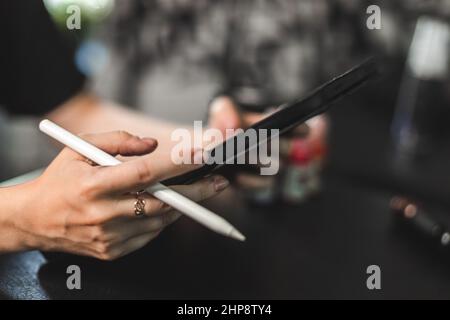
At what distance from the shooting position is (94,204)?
51 cm

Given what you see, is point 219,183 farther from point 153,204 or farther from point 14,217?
point 14,217

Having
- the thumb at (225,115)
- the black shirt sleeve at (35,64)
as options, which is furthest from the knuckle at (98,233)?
the black shirt sleeve at (35,64)

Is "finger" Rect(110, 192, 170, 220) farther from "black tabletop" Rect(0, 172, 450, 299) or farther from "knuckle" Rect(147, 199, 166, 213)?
"black tabletop" Rect(0, 172, 450, 299)

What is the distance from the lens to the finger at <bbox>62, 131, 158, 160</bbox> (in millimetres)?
545

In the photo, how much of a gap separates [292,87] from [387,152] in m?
0.48

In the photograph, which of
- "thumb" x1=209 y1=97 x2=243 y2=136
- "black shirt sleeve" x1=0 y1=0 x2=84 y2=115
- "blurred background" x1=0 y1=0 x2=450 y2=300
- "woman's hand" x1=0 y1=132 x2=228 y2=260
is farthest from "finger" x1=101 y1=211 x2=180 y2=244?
"blurred background" x1=0 y1=0 x2=450 y2=300

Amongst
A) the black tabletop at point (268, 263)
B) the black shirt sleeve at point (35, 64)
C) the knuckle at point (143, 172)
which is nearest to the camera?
the knuckle at point (143, 172)

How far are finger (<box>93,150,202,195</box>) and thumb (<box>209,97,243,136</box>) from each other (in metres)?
0.38

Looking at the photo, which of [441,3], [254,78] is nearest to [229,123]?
[254,78]

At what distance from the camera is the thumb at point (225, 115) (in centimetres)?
87

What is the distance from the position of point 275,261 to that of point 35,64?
0.72 m

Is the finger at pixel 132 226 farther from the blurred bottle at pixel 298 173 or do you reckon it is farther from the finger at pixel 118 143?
the blurred bottle at pixel 298 173

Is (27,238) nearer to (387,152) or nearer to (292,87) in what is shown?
(387,152)

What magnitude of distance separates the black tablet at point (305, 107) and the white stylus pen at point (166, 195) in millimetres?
24
